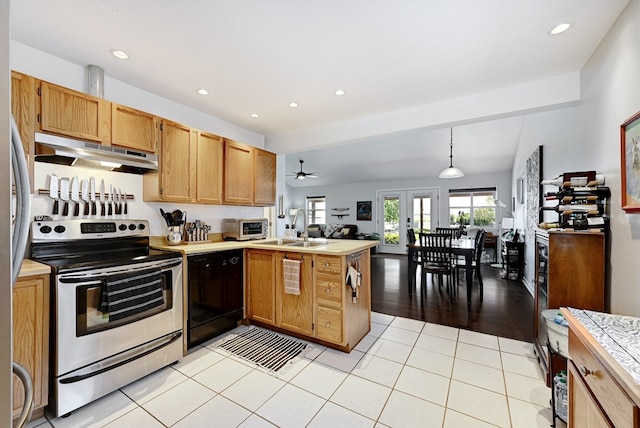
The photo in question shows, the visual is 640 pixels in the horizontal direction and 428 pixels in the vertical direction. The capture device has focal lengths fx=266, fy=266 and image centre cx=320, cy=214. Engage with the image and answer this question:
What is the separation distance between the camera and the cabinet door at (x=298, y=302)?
2.53 m

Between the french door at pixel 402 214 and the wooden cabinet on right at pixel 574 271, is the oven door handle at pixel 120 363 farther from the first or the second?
the french door at pixel 402 214

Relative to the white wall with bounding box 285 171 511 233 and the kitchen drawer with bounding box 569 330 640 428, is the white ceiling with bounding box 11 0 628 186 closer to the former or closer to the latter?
the kitchen drawer with bounding box 569 330 640 428

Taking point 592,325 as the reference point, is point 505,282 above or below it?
below

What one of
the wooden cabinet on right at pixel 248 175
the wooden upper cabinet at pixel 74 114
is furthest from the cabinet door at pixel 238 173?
the wooden upper cabinet at pixel 74 114

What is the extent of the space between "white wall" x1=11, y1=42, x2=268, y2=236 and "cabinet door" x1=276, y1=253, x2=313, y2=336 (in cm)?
134

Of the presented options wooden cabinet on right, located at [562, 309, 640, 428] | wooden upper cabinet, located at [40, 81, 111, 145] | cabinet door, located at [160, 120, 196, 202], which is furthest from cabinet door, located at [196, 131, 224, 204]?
wooden cabinet on right, located at [562, 309, 640, 428]

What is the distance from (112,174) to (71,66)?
93 cm

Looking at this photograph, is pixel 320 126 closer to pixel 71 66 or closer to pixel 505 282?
pixel 71 66

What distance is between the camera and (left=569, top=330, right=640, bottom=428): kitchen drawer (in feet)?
2.49

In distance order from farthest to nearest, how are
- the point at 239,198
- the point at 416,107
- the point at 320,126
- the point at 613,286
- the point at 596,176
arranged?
1. the point at 320,126
2. the point at 239,198
3. the point at 416,107
4. the point at 596,176
5. the point at 613,286

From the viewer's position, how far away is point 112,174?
2.51 meters

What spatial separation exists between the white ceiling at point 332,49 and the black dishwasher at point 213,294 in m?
1.74

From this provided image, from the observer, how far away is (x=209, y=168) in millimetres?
3082

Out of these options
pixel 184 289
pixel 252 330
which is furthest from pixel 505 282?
pixel 184 289
